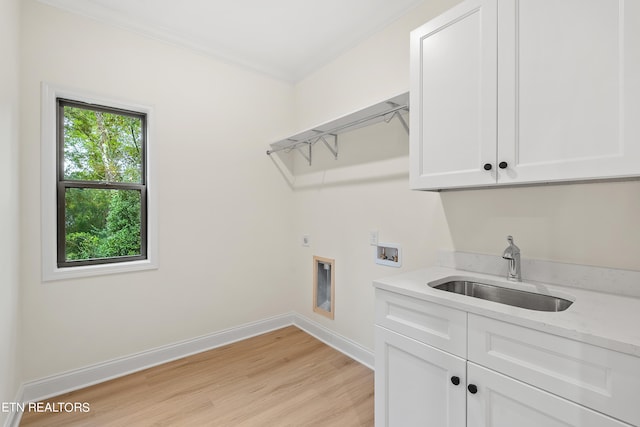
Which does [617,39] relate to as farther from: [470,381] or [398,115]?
[470,381]

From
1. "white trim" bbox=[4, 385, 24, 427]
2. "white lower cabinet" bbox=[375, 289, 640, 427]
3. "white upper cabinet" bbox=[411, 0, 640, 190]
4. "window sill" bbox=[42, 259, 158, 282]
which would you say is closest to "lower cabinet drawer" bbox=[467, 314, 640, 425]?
"white lower cabinet" bbox=[375, 289, 640, 427]

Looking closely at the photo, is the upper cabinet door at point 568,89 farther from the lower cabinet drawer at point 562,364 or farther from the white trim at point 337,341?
the white trim at point 337,341

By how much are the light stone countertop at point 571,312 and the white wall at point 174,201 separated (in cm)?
177

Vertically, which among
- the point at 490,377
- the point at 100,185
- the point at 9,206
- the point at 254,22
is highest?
the point at 254,22

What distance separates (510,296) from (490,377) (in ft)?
1.74

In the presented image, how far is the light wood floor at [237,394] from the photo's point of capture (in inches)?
70.1

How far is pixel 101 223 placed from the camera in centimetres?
227

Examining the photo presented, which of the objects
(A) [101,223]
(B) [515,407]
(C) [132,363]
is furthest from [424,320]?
(A) [101,223]

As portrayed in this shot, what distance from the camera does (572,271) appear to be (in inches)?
54.6

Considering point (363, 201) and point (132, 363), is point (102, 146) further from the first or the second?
point (363, 201)

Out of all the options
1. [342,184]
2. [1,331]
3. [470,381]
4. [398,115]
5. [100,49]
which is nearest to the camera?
[470,381]

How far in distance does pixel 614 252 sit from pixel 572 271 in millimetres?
172

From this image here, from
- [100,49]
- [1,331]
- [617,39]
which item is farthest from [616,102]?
[100,49]

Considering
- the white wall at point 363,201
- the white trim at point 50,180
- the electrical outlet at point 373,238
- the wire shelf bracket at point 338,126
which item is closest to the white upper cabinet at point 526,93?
the wire shelf bracket at point 338,126
